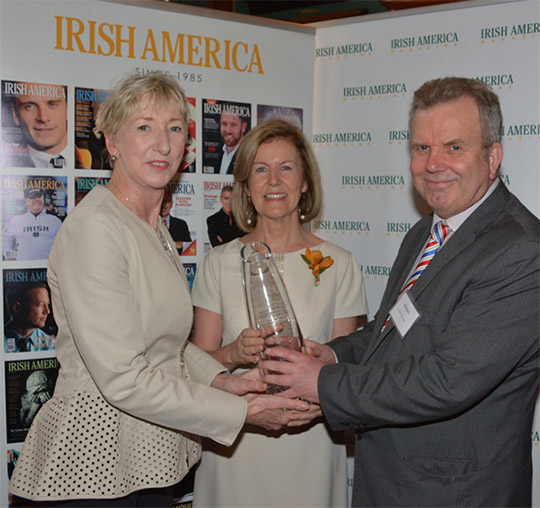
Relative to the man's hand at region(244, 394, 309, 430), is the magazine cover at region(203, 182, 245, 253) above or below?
above

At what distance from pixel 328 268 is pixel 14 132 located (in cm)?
163

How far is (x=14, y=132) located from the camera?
10.1 feet

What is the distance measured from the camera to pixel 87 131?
327 cm

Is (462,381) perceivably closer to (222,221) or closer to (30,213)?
(222,221)

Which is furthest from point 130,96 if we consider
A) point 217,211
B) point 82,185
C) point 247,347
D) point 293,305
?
point 217,211

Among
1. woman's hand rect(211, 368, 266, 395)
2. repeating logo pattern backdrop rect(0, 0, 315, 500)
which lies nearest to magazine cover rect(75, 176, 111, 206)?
repeating logo pattern backdrop rect(0, 0, 315, 500)

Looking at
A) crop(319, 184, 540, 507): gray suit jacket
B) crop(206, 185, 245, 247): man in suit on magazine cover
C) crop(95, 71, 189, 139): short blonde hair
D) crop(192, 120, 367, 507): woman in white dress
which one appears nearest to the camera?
crop(319, 184, 540, 507): gray suit jacket

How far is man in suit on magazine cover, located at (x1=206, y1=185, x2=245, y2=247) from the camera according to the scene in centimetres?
371

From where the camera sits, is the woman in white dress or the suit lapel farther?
the woman in white dress

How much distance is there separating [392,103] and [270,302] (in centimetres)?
174

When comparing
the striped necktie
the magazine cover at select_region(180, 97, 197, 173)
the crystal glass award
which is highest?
the magazine cover at select_region(180, 97, 197, 173)

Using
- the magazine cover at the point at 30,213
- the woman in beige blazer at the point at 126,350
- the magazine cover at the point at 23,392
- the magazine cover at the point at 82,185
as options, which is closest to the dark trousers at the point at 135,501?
the woman in beige blazer at the point at 126,350

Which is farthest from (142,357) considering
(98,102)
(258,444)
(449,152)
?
(98,102)

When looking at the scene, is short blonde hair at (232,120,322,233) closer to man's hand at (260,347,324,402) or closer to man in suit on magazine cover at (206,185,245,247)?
man in suit on magazine cover at (206,185,245,247)
